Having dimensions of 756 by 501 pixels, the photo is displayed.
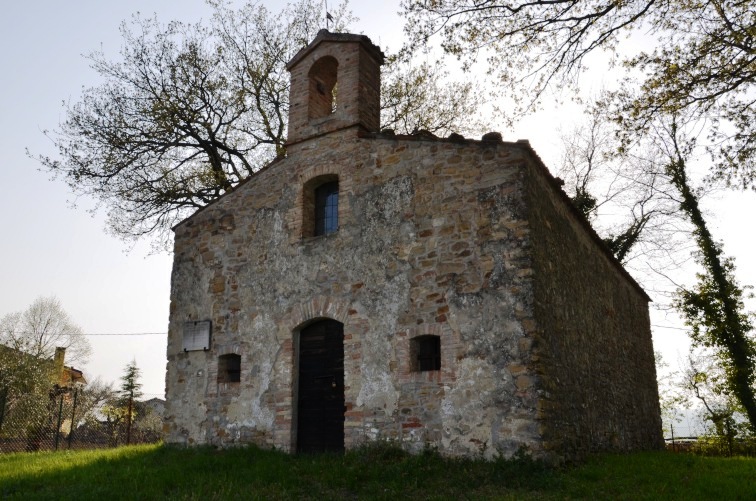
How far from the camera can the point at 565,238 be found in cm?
1044

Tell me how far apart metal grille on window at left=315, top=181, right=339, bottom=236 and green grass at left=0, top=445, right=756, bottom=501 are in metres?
4.15

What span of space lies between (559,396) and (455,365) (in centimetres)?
162

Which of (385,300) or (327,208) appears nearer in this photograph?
(385,300)

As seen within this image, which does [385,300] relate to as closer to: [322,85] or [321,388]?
[321,388]

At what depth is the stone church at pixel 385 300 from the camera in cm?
852

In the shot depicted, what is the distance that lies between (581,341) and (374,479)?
464cm

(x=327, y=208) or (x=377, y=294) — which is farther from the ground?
(x=327, y=208)

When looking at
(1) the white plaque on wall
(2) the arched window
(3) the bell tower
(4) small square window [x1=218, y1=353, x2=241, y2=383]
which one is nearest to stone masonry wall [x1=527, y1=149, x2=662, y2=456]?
(3) the bell tower

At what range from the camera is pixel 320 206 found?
1137 centimetres

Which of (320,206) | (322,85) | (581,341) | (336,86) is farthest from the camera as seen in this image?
(322,85)

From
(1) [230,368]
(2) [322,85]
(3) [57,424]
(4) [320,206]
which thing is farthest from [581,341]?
(3) [57,424]

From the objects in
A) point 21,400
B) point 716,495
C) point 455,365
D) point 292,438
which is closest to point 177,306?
point 292,438

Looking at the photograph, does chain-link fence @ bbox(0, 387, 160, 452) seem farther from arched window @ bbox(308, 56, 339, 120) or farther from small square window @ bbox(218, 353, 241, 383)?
arched window @ bbox(308, 56, 339, 120)

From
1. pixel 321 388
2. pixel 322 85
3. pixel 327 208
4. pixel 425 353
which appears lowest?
pixel 321 388
